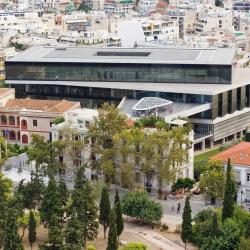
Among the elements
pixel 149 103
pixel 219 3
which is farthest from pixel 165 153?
pixel 219 3

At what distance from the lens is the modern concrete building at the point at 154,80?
61.2 metres

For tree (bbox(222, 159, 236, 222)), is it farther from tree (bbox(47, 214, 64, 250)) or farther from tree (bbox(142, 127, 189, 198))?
tree (bbox(47, 214, 64, 250))

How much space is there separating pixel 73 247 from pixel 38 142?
1517 centimetres

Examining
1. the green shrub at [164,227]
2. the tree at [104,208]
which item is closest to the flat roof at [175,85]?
the green shrub at [164,227]

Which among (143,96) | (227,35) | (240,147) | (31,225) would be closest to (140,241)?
(31,225)

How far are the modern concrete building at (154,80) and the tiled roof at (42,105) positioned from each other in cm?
560

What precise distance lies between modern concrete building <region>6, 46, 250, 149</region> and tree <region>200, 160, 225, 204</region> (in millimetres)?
12223

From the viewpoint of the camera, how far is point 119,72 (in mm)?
65438

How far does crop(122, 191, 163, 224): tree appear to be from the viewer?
142ft

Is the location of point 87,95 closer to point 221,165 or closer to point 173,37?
point 221,165

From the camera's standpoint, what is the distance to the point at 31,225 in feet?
133

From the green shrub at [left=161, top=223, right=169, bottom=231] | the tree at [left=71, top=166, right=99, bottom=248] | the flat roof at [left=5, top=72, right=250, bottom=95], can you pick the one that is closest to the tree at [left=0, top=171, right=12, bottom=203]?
the tree at [left=71, top=166, right=99, bottom=248]

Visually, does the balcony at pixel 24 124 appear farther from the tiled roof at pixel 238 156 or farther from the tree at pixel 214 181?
the tree at pixel 214 181

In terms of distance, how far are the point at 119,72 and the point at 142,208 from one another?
23.8 metres
